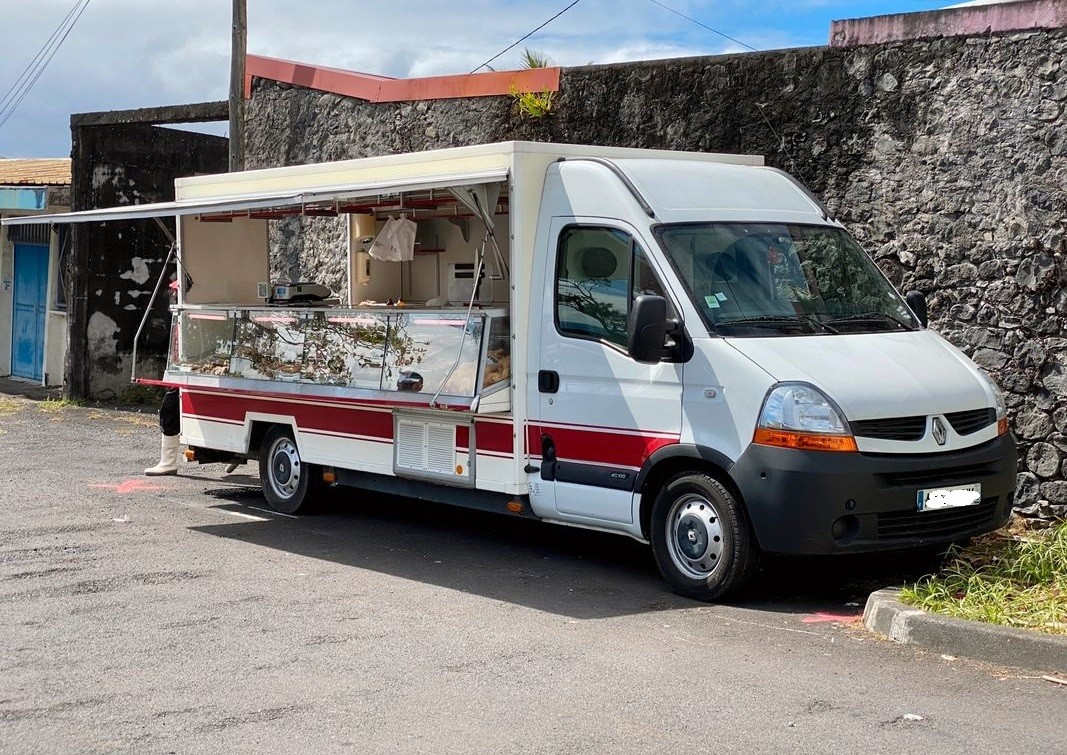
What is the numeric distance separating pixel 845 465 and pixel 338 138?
9310 millimetres

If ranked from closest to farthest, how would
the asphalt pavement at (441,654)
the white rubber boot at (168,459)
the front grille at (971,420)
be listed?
the asphalt pavement at (441,654) → the front grille at (971,420) → the white rubber boot at (168,459)

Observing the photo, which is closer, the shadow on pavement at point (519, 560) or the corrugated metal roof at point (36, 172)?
the shadow on pavement at point (519, 560)

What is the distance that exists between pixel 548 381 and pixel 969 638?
291cm

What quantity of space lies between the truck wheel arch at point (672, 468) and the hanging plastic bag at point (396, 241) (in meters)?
3.69

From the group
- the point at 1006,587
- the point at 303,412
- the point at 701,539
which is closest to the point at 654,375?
the point at 701,539

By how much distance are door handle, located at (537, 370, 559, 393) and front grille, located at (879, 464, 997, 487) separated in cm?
206

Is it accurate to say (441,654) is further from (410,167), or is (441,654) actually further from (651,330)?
(410,167)

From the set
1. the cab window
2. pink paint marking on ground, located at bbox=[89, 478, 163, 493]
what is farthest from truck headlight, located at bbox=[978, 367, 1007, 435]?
pink paint marking on ground, located at bbox=[89, 478, 163, 493]

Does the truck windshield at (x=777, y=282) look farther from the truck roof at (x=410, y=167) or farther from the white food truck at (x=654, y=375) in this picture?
the truck roof at (x=410, y=167)

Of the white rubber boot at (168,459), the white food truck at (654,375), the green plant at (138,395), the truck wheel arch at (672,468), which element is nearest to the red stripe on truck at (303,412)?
the white food truck at (654,375)

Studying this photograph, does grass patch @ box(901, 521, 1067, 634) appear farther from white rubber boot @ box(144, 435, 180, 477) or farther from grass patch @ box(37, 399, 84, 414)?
grass patch @ box(37, 399, 84, 414)

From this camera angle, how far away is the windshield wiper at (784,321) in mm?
7699

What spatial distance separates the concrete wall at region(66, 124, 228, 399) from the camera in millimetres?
18484

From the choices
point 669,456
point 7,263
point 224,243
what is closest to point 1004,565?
point 669,456
